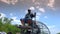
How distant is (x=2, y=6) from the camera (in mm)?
3914

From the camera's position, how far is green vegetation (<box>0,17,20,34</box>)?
383cm

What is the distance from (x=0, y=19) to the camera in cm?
398

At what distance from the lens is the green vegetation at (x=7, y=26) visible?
3826 millimetres

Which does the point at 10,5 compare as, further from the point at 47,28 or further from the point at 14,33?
the point at 47,28

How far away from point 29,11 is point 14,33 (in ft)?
1.42

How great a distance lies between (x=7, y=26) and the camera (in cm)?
398

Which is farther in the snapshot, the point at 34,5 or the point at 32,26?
the point at 34,5

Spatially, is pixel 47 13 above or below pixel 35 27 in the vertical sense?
above

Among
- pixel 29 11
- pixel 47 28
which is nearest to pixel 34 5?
pixel 29 11

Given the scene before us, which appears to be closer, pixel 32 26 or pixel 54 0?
pixel 32 26

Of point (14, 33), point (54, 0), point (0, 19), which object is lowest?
point (14, 33)

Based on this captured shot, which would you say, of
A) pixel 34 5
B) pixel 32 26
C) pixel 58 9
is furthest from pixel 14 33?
pixel 58 9

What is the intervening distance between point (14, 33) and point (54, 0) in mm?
868

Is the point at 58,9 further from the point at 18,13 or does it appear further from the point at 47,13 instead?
the point at 18,13
